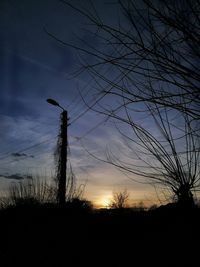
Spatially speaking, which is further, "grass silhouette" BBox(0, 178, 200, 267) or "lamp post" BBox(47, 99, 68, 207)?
"lamp post" BBox(47, 99, 68, 207)

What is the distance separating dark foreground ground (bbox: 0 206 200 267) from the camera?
3.11 meters

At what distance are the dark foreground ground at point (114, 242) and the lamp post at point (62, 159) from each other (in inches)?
181

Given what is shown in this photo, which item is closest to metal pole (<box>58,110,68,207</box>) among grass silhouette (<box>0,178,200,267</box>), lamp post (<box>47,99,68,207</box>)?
lamp post (<box>47,99,68,207</box>)

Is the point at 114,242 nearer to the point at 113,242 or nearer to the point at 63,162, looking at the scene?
the point at 113,242

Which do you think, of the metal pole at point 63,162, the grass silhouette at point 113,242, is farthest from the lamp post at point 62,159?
the grass silhouette at point 113,242

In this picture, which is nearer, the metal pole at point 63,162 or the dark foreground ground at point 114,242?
the dark foreground ground at point 114,242

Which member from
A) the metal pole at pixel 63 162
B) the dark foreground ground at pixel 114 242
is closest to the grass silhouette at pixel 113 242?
the dark foreground ground at pixel 114 242

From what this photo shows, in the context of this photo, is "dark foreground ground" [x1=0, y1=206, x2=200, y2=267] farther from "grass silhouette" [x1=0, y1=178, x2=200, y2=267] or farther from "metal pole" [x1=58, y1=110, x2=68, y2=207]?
"metal pole" [x1=58, y1=110, x2=68, y2=207]

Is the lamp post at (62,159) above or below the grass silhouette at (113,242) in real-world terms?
above

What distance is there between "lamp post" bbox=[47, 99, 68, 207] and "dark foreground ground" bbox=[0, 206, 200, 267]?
15.1 ft

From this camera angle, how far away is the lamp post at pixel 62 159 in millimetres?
9995

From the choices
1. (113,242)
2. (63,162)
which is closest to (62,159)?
(63,162)

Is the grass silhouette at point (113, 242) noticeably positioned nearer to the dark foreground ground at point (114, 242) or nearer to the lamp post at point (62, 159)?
the dark foreground ground at point (114, 242)

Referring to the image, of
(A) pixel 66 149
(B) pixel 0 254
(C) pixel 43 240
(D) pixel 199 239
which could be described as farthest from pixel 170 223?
(A) pixel 66 149
